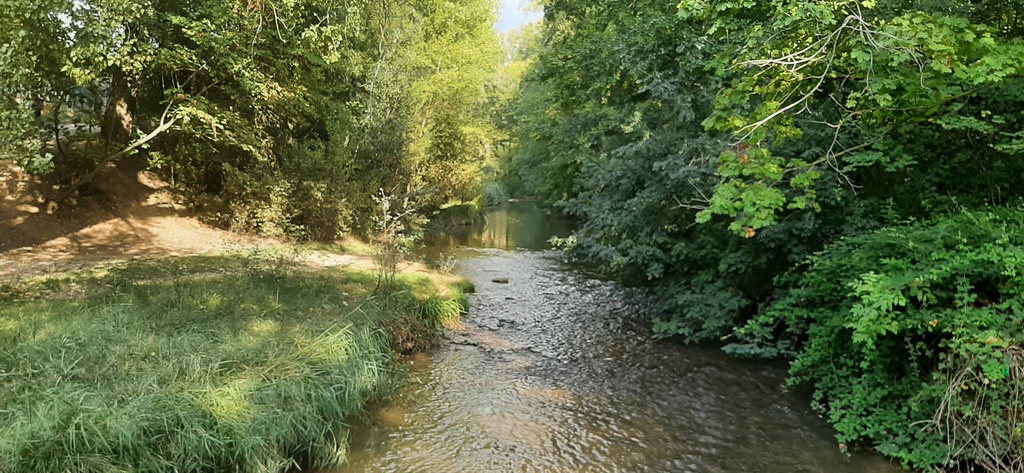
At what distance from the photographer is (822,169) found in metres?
8.05

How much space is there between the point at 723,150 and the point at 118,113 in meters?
15.0

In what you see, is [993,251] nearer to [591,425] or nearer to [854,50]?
[854,50]

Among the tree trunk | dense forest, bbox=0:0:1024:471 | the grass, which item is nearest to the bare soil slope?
dense forest, bbox=0:0:1024:471

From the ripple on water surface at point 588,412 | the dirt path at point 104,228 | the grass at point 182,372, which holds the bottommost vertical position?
the ripple on water surface at point 588,412

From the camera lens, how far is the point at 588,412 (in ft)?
23.9

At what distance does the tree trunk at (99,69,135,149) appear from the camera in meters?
13.8

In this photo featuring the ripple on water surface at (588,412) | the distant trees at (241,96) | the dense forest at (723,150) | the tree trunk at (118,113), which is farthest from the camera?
the tree trunk at (118,113)

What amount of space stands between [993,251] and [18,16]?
1239 centimetres

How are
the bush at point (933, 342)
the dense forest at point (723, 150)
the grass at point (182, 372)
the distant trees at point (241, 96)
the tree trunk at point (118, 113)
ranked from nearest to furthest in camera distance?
the grass at point (182, 372) → the bush at point (933, 342) → the dense forest at point (723, 150) → the distant trees at point (241, 96) → the tree trunk at point (118, 113)

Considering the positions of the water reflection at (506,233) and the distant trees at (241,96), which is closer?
the distant trees at (241,96)

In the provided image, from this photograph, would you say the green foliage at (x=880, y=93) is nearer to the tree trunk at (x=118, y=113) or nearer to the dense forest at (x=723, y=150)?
the dense forest at (x=723, y=150)

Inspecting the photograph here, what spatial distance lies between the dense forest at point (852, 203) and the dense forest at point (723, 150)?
0.13 feet

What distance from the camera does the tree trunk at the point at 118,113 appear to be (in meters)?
13.8

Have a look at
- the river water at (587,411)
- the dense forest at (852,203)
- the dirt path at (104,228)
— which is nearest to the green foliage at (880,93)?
the dense forest at (852,203)
